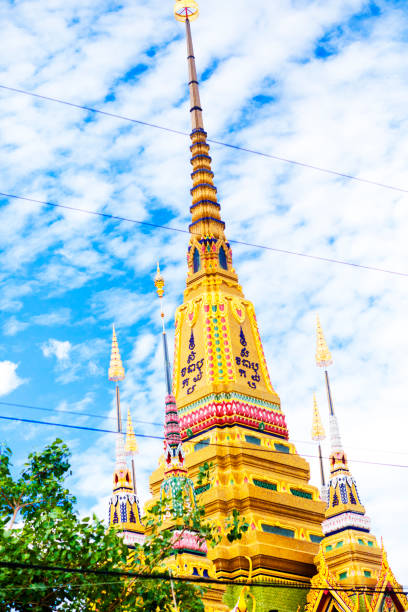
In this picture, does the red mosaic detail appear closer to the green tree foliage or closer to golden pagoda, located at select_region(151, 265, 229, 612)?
golden pagoda, located at select_region(151, 265, 229, 612)

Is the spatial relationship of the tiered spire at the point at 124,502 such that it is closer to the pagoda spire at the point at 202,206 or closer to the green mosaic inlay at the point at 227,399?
the green mosaic inlay at the point at 227,399

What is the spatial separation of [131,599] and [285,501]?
52.7ft

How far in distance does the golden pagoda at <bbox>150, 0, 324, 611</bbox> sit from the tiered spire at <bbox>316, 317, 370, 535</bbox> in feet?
4.90

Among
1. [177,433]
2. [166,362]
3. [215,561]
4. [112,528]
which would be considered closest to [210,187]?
[166,362]

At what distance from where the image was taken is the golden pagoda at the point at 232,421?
35.1m

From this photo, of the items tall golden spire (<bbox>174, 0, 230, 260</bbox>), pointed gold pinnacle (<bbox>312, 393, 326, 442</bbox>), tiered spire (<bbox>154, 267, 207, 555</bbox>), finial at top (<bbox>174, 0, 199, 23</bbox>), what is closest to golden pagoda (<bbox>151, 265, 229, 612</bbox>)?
tiered spire (<bbox>154, 267, 207, 555</bbox>)

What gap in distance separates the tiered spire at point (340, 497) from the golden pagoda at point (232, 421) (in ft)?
4.90

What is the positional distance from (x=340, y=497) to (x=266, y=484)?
4.49 meters

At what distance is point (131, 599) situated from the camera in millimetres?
21578

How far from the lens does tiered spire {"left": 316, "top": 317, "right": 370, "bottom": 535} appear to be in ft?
129

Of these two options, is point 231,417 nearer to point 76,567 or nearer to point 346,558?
point 346,558

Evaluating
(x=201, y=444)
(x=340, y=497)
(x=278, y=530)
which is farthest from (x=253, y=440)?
(x=340, y=497)

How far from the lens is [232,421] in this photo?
38.6 meters

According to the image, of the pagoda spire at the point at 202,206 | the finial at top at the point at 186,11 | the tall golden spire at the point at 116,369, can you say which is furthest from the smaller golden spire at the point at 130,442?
the finial at top at the point at 186,11
